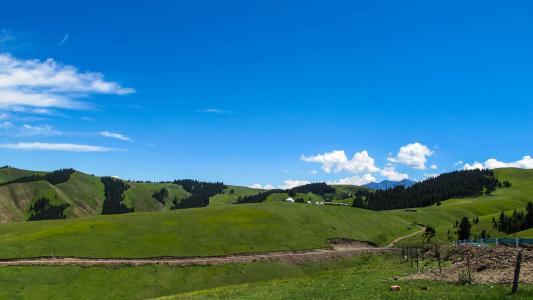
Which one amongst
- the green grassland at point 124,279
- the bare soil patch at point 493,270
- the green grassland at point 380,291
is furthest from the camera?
the green grassland at point 124,279

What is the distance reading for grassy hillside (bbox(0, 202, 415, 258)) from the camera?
96938mm

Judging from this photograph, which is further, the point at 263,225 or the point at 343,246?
the point at 263,225

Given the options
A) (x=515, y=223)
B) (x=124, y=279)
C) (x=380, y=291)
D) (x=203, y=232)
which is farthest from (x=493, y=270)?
(x=515, y=223)

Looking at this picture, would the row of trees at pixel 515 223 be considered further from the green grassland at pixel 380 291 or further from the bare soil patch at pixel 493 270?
the green grassland at pixel 380 291

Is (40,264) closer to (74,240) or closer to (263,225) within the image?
(74,240)

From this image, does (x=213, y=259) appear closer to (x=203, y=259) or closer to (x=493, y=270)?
(x=203, y=259)

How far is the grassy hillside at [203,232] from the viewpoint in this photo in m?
96.9

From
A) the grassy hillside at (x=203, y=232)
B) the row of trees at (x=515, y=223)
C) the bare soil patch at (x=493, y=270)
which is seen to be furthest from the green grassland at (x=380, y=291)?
Answer: the row of trees at (x=515, y=223)

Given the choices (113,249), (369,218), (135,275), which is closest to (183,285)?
(135,275)

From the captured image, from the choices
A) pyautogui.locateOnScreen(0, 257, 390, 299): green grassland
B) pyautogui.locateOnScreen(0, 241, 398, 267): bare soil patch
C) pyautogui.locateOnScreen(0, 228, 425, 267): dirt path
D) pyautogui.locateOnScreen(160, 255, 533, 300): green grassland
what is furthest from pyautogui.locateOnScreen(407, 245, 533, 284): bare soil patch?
pyautogui.locateOnScreen(0, 228, 425, 267): dirt path

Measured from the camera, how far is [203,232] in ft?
377

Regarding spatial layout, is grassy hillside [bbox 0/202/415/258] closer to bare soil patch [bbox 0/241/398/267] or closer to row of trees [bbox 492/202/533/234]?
bare soil patch [bbox 0/241/398/267]

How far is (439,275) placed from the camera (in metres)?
42.3

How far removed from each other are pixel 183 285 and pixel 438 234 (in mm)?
94456
